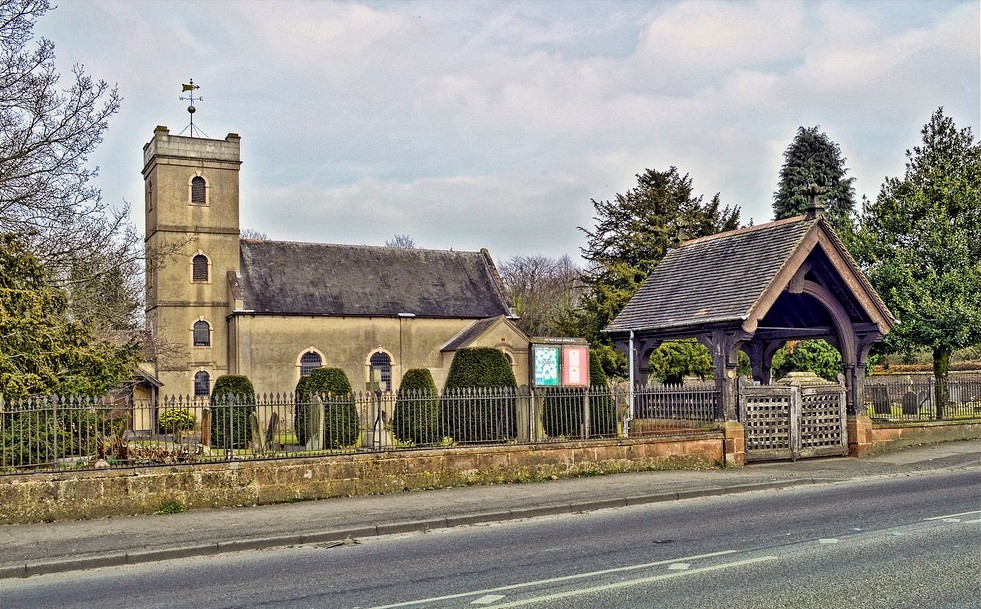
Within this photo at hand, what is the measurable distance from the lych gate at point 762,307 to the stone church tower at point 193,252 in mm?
26441

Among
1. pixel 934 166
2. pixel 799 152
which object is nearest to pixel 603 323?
pixel 799 152

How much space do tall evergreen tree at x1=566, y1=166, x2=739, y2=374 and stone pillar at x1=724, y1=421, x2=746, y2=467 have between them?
3088 centimetres

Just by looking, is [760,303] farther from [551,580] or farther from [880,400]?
[551,580]

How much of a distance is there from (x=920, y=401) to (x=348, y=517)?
1759 cm

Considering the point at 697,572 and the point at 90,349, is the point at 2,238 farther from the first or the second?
the point at 697,572

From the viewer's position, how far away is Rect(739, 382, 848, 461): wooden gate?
18.8 meters

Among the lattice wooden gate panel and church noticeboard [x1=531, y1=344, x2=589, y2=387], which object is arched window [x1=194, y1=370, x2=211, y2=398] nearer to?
church noticeboard [x1=531, y1=344, x2=589, y2=387]

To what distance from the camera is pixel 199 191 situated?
143ft

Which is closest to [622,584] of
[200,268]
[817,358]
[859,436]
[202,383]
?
[859,436]

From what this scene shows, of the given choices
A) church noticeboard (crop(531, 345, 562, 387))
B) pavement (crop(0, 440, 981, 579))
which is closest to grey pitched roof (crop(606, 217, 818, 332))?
church noticeboard (crop(531, 345, 562, 387))

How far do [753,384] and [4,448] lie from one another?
14.0 meters

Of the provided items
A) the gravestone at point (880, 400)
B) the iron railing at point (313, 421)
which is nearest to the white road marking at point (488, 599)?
the iron railing at point (313, 421)

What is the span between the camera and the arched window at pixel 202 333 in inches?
1689

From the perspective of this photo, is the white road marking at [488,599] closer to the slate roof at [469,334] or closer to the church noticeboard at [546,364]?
the church noticeboard at [546,364]
